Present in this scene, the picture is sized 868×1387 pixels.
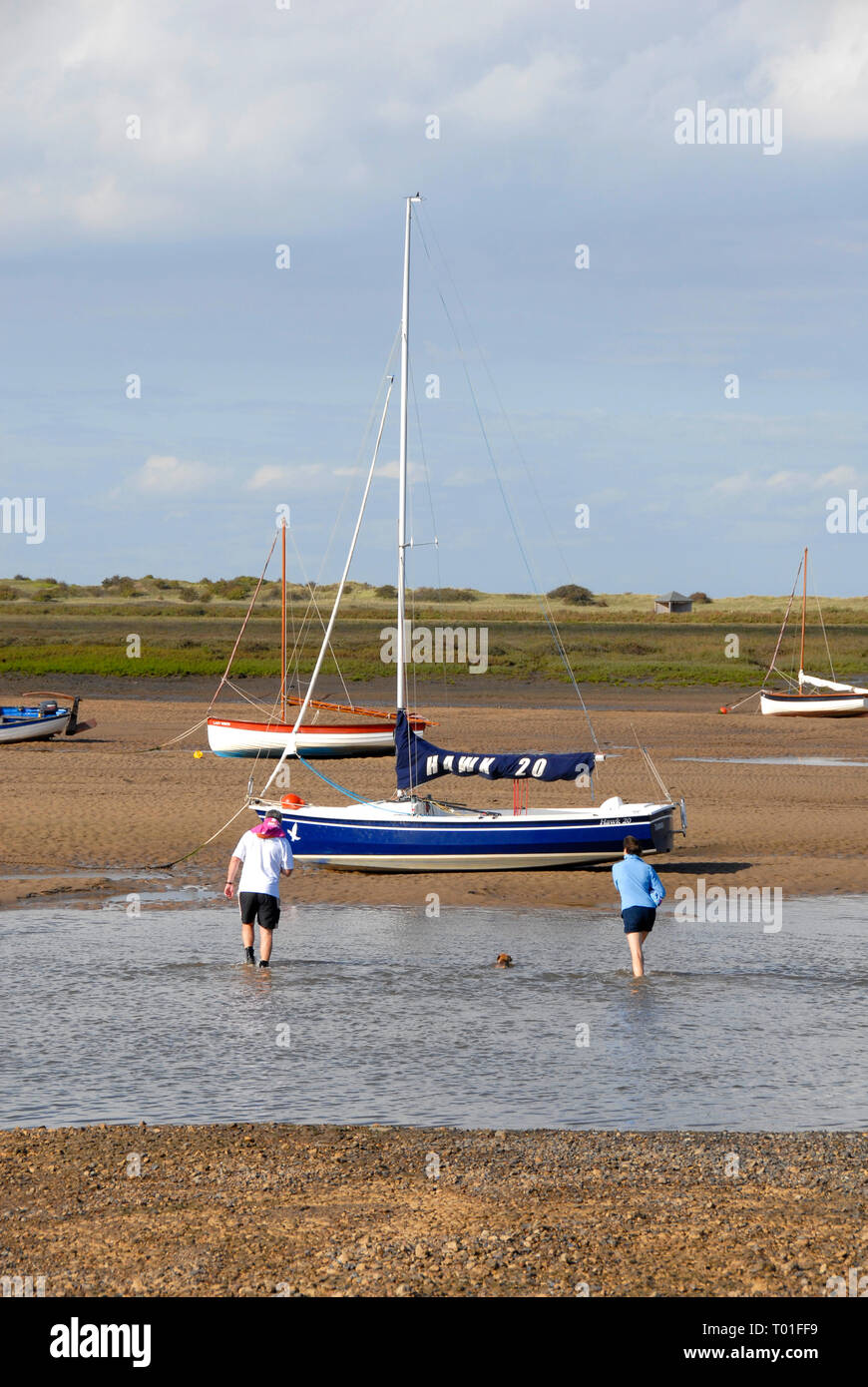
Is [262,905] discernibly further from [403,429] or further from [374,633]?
[374,633]

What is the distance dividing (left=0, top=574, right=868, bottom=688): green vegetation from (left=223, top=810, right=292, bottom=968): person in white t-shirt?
110ft

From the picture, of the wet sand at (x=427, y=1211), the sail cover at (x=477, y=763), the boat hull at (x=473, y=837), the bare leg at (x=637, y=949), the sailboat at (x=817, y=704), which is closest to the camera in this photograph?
the wet sand at (x=427, y=1211)

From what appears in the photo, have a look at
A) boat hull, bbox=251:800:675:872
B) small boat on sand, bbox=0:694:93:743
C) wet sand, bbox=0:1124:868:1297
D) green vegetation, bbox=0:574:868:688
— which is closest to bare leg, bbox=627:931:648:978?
wet sand, bbox=0:1124:868:1297

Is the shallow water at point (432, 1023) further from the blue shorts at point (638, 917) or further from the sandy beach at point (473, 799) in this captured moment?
the sandy beach at point (473, 799)

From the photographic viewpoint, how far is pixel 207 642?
8162cm

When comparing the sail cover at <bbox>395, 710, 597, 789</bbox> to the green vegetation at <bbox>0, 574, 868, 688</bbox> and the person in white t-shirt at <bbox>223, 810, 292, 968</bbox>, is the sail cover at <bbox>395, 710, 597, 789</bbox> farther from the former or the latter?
the green vegetation at <bbox>0, 574, 868, 688</bbox>

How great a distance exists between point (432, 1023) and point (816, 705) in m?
43.3

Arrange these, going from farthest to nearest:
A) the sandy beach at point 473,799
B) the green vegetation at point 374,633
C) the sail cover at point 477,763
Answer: the green vegetation at point 374,633, the sandy beach at point 473,799, the sail cover at point 477,763

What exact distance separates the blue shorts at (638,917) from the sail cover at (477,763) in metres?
6.62

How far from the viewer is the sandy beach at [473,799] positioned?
22.0 meters

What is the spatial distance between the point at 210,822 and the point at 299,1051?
50.4 ft

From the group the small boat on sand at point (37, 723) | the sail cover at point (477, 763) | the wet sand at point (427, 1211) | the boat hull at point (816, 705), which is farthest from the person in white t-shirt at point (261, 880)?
the boat hull at point (816, 705)
